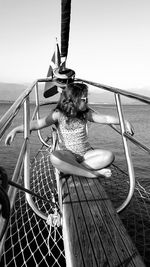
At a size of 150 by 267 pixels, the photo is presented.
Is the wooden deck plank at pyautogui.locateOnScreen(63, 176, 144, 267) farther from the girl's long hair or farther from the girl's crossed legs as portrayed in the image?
the girl's long hair

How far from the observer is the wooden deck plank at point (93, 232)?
65.9 inches

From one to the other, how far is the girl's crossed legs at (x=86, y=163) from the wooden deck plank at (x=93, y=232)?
225 millimetres

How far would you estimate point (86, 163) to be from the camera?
2975mm

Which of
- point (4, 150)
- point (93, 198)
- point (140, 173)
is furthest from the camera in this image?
point (4, 150)

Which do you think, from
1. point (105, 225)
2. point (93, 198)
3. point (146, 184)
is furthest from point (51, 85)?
point (146, 184)

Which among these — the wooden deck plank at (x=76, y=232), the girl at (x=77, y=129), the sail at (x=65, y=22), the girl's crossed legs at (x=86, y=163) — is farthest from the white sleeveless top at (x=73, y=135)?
the sail at (x=65, y=22)

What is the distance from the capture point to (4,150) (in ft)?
41.8

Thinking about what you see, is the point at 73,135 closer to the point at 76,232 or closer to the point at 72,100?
the point at 72,100

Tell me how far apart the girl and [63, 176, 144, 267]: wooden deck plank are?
0.36 m

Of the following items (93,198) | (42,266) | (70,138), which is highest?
(70,138)

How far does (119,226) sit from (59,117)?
5.44 ft

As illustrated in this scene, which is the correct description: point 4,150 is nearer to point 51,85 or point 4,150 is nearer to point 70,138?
point 51,85

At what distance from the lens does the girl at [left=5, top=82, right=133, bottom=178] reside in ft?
9.47

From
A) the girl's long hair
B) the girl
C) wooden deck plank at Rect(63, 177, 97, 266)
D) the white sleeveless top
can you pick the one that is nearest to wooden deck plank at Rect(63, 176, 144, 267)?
wooden deck plank at Rect(63, 177, 97, 266)
